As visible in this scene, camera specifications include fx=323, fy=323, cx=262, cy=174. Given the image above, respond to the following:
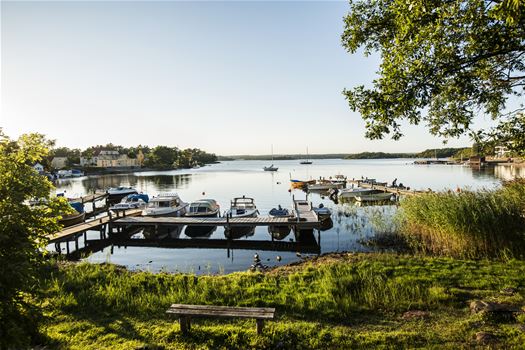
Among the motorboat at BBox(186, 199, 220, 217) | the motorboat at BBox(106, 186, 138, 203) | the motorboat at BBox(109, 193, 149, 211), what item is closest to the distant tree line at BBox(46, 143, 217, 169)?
the motorboat at BBox(106, 186, 138, 203)

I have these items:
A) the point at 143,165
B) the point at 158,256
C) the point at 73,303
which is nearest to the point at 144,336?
the point at 73,303

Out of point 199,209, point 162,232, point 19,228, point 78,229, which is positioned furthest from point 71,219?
point 19,228

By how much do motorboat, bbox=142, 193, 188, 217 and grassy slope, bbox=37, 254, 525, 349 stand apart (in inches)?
583

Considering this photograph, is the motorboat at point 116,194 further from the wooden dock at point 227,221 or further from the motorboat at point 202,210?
the motorboat at point 202,210

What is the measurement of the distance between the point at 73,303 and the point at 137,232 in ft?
61.9

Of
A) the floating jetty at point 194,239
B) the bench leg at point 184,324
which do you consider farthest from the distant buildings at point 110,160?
the bench leg at point 184,324

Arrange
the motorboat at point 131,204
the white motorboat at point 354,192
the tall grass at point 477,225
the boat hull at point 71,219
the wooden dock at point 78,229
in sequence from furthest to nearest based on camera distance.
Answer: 1. the white motorboat at point 354,192
2. the motorboat at point 131,204
3. the boat hull at point 71,219
4. the wooden dock at point 78,229
5. the tall grass at point 477,225

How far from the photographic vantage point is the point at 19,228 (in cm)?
484

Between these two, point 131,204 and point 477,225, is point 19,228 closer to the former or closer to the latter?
point 477,225

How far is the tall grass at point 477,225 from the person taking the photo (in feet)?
42.7

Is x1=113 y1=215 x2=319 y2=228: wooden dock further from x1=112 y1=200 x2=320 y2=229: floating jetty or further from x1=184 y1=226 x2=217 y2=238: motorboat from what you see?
x1=184 y1=226 x2=217 y2=238: motorboat

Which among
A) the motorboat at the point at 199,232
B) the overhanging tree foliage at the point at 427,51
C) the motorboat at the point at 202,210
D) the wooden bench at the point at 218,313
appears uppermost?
the overhanging tree foliage at the point at 427,51

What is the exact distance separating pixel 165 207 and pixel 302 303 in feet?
74.4

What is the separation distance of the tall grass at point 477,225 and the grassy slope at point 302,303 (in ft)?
5.52
